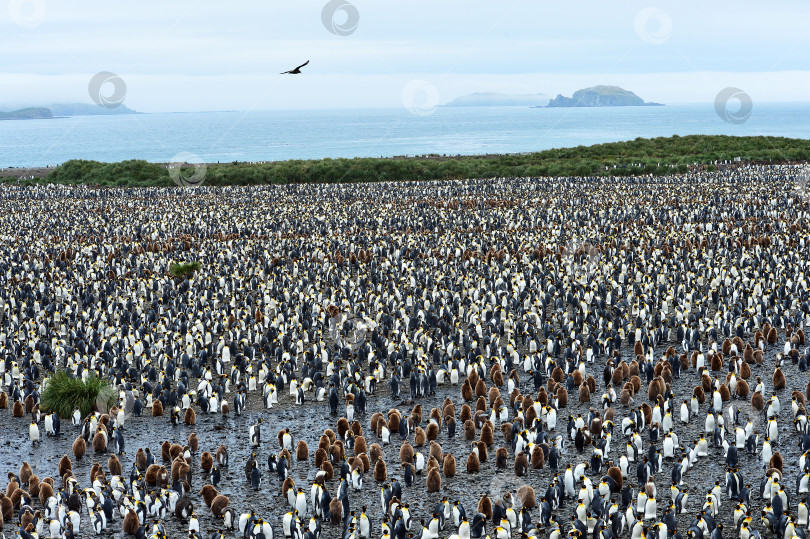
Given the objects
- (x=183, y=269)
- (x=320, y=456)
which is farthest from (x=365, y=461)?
(x=183, y=269)

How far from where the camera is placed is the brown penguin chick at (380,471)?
12000 mm

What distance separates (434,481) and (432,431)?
1.76 meters

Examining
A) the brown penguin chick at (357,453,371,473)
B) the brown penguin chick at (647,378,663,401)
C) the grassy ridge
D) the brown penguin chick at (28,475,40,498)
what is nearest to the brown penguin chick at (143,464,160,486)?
Result: the brown penguin chick at (28,475,40,498)

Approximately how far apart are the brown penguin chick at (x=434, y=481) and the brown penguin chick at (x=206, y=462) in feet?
11.6

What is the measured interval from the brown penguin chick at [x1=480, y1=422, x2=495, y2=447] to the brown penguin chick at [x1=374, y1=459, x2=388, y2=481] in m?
1.87

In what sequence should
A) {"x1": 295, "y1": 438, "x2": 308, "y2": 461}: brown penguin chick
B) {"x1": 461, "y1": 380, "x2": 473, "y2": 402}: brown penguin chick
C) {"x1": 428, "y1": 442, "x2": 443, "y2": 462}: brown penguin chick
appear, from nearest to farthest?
{"x1": 428, "y1": 442, "x2": 443, "y2": 462}: brown penguin chick < {"x1": 295, "y1": 438, "x2": 308, "y2": 461}: brown penguin chick < {"x1": 461, "y1": 380, "x2": 473, "y2": 402}: brown penguin chick

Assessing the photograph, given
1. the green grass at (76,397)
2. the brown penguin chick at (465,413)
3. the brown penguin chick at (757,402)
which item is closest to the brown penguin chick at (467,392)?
the brown penguin chick at (465,413)

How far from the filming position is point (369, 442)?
13.5 m

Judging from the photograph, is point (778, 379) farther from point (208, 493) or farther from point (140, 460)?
point (140, 460)

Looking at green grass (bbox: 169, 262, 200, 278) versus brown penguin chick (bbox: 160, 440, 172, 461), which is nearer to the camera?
brown penguin chick (bbox: 160, 440, 172, 461)

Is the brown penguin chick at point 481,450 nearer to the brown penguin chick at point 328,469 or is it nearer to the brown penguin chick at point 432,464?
the brown penguin chick at point 432,464

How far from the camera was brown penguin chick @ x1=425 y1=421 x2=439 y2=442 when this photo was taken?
1335cm

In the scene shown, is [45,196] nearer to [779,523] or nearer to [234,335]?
[234,335]

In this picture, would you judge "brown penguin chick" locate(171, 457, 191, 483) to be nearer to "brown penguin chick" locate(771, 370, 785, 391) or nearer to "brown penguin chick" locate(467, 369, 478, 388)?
"brown penguin chick" locate(467, 369, 478, 388)
